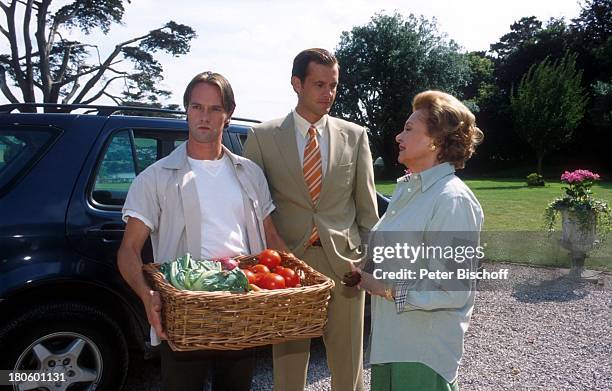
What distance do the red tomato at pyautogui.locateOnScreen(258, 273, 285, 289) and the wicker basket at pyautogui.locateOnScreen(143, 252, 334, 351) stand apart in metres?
0.10

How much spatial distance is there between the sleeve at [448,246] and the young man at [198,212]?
2.56 ft

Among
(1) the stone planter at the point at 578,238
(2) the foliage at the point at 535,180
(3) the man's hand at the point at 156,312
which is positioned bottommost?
(2) the foliage at the point at 535,180

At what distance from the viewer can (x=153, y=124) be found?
11.8 feet

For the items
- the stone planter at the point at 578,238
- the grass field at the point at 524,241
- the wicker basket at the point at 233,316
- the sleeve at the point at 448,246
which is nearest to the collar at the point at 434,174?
the sleeve at the point at 448,246

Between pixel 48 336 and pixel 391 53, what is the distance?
128ft

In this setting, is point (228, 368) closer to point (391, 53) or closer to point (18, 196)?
point (18, 196)

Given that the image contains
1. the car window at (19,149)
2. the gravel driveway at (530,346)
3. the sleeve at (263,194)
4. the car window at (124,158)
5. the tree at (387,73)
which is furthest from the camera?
the tree at (387,73)

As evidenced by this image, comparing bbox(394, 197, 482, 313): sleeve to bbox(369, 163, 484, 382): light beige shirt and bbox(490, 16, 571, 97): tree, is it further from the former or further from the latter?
bbox(490, 16, 571, 97): tree

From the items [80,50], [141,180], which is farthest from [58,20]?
[141,180]

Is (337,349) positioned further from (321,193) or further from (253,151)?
(253,151)

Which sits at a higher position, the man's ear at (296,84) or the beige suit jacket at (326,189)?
the man's ear at (296,84)

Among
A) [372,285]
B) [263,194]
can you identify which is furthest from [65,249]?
[372,285]

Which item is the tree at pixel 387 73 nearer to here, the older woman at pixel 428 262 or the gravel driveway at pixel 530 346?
the gravel driveway at pixel 530 346

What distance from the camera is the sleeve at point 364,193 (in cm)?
296
